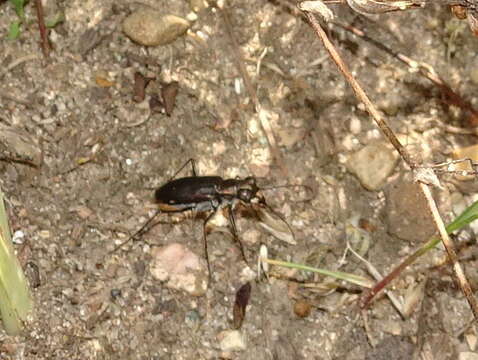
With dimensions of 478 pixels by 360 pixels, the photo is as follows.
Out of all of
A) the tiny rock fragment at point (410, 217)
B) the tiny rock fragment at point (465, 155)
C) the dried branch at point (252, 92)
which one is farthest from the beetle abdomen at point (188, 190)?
the tiny rock fragment at point (465, 155)

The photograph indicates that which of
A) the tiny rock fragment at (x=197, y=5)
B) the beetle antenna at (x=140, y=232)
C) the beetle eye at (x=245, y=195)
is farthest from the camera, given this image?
the tiny rock fragment at (x=197, y=5)

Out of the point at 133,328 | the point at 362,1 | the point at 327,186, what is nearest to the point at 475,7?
the point at 362,1

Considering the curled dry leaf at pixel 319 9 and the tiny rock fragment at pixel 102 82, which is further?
the tiny rock fragment at pixel 102 82

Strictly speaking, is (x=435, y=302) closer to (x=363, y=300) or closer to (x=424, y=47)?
(x=363, y=300)

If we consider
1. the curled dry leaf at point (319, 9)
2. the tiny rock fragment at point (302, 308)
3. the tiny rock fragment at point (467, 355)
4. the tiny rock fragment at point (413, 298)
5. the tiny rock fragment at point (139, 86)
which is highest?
the curled dry leaf at point (319, 9)

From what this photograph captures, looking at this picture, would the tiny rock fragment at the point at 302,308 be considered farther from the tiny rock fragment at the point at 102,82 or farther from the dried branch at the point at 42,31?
the dried branch at the point at 42,31

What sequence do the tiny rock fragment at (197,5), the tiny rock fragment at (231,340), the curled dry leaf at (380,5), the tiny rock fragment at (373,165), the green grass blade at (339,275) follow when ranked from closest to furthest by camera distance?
the curled dry leaf at (380,5) → the green grass blade at (339,275) → the tiny rock fragment at (231,340) → the tiny rock fragment at (373,165) → the tiny rock fragment at (197,5)

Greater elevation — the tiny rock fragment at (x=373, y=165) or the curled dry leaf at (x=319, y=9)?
the curled dry leaf at (x=319, y=9)
